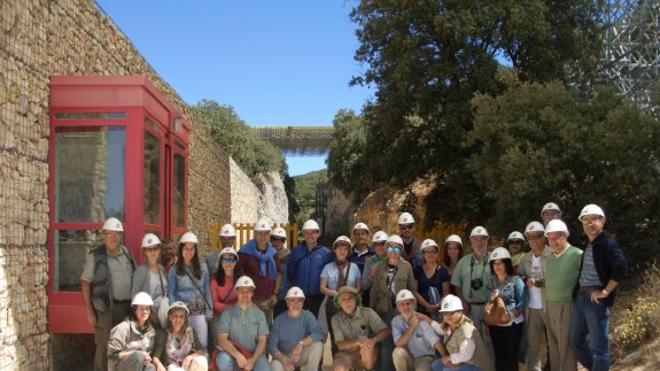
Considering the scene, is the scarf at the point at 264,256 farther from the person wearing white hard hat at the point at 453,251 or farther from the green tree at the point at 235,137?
the green tree at the point at 235,137

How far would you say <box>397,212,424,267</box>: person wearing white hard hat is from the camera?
773 centimetres

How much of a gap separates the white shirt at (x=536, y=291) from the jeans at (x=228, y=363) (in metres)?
2.65

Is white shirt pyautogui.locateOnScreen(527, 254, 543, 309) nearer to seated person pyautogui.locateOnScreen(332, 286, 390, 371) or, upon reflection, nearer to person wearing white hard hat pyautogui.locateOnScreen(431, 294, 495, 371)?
person wearing white hard hat pyautogui.locateOnScreen(431, 294, 495, 371)

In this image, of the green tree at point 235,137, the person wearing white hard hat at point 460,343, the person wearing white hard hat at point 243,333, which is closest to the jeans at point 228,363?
the person wearing white hard hat at point 243,333

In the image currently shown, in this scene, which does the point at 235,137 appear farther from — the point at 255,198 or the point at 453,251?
the point at 453,251

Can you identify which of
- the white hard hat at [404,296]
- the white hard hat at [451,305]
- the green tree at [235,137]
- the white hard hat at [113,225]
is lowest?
the white hard hat at [451,305]

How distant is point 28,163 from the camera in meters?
6.77

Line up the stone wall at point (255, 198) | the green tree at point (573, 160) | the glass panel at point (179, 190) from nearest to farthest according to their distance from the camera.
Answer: the glass panel at point (179, 190)
the green tree at point (573, 160)
the stone wall at point (255, 198)

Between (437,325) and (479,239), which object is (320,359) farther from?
(479,239)

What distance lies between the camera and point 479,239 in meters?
7.25

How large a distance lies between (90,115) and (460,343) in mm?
4277

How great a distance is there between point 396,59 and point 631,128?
24.5ft

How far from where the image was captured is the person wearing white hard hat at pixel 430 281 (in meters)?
7.27

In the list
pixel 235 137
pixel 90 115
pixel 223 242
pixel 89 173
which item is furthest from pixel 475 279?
pixel 235 137
